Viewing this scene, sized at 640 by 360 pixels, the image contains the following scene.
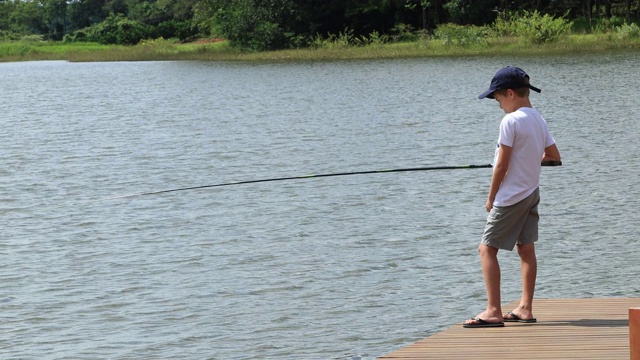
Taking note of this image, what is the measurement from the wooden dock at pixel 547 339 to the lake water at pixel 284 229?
124 cm

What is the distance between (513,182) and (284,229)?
619 cm

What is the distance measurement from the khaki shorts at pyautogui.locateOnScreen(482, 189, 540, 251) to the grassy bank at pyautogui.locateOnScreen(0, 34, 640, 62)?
41.5 metres

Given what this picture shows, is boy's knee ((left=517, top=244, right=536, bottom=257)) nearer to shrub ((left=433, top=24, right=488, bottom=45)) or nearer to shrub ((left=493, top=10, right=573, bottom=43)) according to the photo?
shrub ((left=493, top=10, right=573, bottom=43))

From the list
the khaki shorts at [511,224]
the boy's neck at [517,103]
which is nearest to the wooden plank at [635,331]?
the khaki shorts at [511,224]

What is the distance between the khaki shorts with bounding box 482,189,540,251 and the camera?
6.62m

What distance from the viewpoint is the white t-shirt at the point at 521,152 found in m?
6.53

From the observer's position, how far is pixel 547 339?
627cm

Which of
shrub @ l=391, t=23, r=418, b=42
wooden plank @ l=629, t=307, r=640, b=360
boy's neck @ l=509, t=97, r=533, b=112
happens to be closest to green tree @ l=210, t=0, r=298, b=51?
shrub @ l=391, t=23, r=418, b=42

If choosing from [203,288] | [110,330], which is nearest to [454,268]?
[203,288]

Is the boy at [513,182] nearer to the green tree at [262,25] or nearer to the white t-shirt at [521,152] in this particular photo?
the white t-shirt at [521,152]

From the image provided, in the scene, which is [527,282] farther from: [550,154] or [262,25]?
[262,25]

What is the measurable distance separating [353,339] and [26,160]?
1373 centimetres

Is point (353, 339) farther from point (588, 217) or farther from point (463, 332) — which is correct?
point (588, 217)

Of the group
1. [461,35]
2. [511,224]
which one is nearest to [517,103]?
[511,224]
